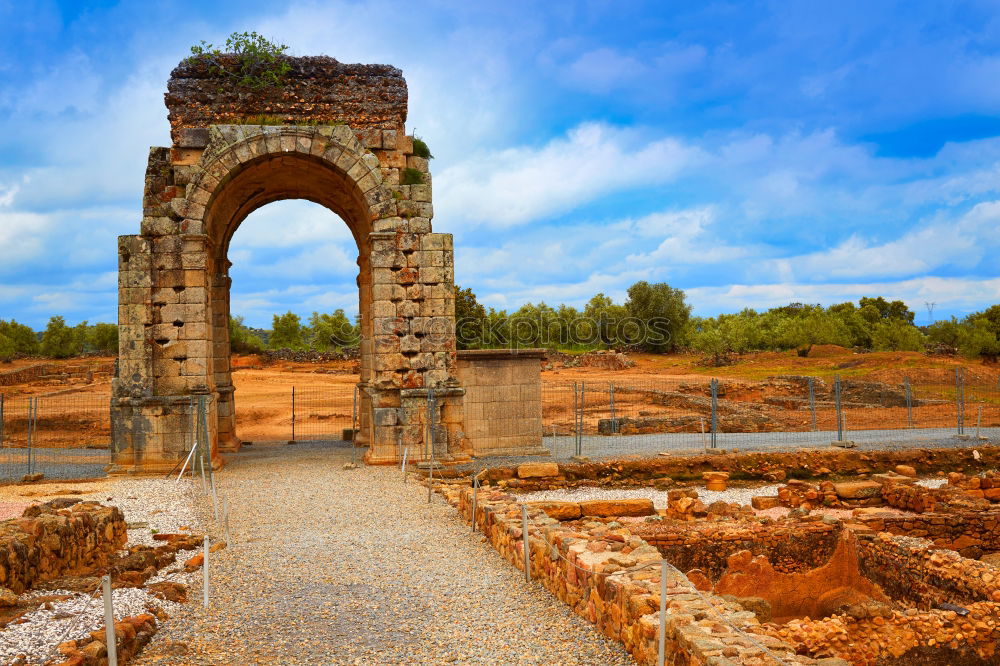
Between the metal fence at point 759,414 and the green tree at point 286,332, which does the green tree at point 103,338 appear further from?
the metal fence at point 759,414

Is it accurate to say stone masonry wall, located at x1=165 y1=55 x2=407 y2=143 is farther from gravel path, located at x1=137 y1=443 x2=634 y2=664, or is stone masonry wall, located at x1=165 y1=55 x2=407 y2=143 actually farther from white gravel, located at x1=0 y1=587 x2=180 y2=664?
white gravel, located at x1=0 y1=587 x2=180 y2=664

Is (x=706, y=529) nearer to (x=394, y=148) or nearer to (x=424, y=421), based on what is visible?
(x=424, y=421)

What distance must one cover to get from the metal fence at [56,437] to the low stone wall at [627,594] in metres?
9.46

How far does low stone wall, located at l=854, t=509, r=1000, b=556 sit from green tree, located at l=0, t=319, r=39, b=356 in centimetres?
6304

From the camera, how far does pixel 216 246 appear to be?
15.2m

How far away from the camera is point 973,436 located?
752 inches

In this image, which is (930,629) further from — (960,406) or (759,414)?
(759,414)

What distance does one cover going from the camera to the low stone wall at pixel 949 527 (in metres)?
11.1

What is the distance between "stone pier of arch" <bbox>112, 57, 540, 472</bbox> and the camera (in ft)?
44.3

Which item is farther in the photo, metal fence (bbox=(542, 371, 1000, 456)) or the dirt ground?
the dirt ground

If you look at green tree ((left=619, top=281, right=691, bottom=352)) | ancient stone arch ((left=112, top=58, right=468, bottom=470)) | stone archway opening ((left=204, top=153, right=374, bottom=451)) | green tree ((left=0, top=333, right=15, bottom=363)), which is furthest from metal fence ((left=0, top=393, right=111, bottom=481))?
green tree ((left=619, top=281, right=691, bottom=352))

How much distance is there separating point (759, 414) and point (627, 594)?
21.2 m

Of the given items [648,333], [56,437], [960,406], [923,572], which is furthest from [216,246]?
[648,333]

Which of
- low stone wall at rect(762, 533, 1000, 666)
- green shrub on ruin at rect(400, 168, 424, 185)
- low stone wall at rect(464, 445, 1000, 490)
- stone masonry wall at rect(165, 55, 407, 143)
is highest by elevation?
stone masonry wall at rect(165, 55, 407, 143)
